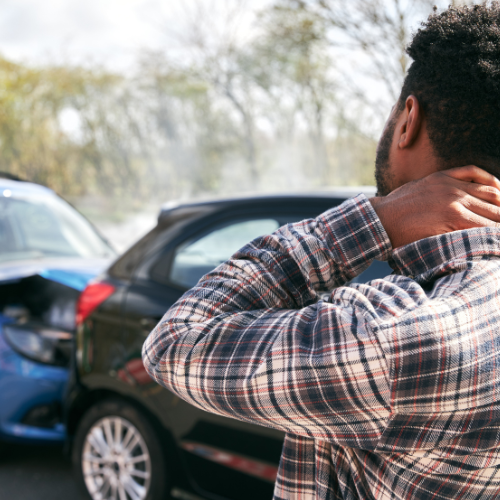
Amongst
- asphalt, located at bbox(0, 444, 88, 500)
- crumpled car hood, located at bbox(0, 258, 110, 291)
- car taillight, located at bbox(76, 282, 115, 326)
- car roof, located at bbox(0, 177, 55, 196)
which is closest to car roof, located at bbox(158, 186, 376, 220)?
car taillight, located at bbox(76, 282, 115, 326)

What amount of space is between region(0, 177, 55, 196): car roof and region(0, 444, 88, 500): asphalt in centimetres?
202

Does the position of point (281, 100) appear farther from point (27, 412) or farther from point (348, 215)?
point (348, 215)

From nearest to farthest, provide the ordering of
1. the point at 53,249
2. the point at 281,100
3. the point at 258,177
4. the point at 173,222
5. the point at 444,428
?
the point at 444,428 → the point at 173,222 → the point at 53,249 → the point at 281,100 → the point at 258,177

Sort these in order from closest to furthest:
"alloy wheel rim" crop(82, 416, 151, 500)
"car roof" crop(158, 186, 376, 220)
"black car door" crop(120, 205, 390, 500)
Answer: "black car door" crop(120, 205, 390, 500) → "car roof" crop(158, 186, 376, 220) → "alloy wheel rim" crop(82, 416, 151, 500)

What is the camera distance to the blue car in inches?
124

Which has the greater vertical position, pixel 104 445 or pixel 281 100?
pixel 281 100

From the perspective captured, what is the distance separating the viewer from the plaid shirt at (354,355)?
0.72 meters

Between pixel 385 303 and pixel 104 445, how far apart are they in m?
2.36

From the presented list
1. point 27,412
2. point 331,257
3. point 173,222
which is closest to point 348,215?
point 331,257

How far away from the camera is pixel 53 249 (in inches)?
167

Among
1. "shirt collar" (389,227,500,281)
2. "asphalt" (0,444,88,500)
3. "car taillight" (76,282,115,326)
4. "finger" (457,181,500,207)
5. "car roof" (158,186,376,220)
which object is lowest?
"asphalt" (0,444,88,500)

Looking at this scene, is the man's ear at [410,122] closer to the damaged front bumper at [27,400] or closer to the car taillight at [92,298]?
the car taillight at [92,298]

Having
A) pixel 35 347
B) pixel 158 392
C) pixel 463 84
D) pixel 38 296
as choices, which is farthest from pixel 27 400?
pixel 463 84

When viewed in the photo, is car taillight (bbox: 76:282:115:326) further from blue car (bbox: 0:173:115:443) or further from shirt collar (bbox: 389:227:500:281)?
shirt collar (bbox: 389:227:500:281)
